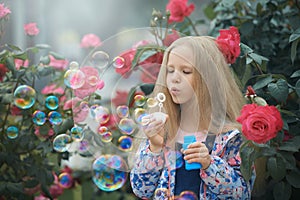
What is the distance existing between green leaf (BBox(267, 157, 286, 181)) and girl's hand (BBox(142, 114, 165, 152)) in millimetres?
326

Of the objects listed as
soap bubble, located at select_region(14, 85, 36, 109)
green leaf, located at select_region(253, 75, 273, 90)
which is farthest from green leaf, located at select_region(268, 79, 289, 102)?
soap bubble, located at select_region(14, 85, 36, 109)

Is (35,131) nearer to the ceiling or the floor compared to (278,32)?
nearer to the floor

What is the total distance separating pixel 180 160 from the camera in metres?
1.52

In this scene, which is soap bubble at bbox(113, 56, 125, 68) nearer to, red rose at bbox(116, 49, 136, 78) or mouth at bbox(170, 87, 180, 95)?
red rose at bbox(116, 49, 136, 78)

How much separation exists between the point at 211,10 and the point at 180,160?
1.12 m

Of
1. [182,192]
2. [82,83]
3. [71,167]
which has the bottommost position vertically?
[71,167]

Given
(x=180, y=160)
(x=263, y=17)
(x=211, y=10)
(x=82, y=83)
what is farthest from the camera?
(x=211, y=10)

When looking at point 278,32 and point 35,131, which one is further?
point 278,32

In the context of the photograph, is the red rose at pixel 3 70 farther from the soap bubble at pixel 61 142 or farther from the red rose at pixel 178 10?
the red rose at pixel 178 10

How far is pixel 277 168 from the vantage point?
1.58 m

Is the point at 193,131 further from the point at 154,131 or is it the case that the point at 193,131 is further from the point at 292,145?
the point at 292,145

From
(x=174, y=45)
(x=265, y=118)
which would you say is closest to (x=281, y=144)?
(x=265, y=118)

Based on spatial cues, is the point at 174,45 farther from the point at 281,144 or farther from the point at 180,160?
the point at 281,144

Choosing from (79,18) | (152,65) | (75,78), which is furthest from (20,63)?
(79,18)
